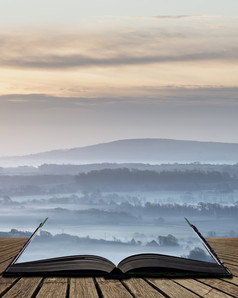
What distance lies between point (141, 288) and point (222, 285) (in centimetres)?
70

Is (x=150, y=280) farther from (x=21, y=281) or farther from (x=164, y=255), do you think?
(x=21, y=281)

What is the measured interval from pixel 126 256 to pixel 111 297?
4.75 ft

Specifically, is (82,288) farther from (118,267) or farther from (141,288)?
(118,267)

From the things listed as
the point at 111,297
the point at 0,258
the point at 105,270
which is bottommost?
the point at 111,297

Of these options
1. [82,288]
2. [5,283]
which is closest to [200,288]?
[82,288]

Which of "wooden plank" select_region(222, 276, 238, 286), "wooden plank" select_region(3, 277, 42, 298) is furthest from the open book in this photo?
"wooden plank" select_region(3, 277, 42, 298)

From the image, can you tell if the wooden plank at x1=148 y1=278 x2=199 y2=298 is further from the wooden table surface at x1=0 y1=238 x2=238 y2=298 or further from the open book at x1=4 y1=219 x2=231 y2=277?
the open book at x1=4 y1=219 x2=231 y2=277

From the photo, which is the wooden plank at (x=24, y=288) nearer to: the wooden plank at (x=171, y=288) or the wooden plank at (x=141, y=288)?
the wooden plank at (x=141, y=288)

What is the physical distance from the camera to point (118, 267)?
480cm

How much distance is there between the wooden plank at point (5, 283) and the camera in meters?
4.11

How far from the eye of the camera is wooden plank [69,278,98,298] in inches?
152

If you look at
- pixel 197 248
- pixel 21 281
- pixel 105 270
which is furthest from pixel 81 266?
pixel 197 248

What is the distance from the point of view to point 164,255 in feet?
16.9

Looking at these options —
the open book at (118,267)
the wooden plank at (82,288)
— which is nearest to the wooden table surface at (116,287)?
the wooden plank at (82,288)
